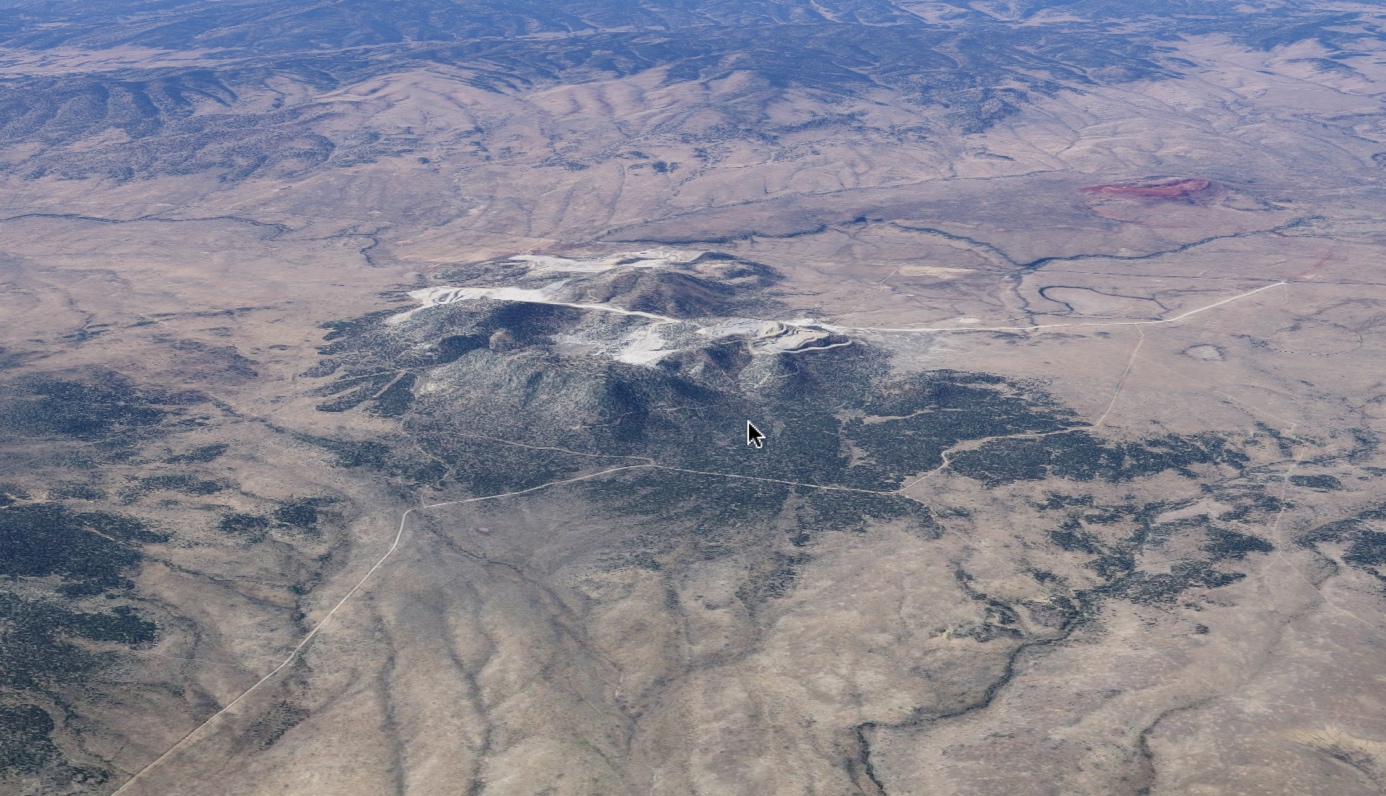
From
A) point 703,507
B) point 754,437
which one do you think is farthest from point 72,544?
point 754,437

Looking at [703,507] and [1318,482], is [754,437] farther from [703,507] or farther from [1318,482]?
[1318,482]

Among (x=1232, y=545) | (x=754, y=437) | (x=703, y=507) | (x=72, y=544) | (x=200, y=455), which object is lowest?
(x=754, y=437)

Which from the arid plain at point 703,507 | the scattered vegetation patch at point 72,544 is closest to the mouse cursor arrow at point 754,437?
the arid plain at point 703,507

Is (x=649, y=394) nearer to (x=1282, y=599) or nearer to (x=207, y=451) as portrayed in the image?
(x=207, y=451)

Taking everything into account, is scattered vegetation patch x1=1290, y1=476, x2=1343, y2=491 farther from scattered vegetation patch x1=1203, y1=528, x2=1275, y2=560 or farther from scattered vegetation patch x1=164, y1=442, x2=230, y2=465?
scattered vegetation patch x1=164, y1=442, x2=230, y2=465

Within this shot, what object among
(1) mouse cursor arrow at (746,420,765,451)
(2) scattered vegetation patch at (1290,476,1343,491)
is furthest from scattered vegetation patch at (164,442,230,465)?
(2) scattered vegetation patch at (1290,476,1343,491)

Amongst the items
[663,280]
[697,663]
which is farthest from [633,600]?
[663,280]
